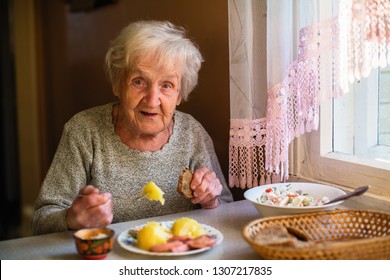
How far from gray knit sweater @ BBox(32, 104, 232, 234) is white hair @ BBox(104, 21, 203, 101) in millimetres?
163

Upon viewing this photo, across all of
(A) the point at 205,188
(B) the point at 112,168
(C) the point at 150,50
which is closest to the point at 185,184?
(A) the point at 205,188

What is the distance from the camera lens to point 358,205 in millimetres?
1541

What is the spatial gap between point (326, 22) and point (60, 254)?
880 millimetres

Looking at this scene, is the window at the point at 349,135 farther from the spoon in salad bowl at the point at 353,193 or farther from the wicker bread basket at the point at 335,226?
the wicker bread basket at the point at 335,226

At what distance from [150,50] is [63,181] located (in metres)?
0.47

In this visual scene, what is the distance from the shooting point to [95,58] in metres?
3.02

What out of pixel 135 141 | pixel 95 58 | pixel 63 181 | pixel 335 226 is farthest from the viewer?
pixel 95 58

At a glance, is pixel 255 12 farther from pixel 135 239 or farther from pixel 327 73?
pixel 135 239

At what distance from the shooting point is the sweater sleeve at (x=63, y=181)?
149 centimetres

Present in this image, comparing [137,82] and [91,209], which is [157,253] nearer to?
[91,209]

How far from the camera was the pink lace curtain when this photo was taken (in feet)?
4.37

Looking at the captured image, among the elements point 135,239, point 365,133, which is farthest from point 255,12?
point 135,239
